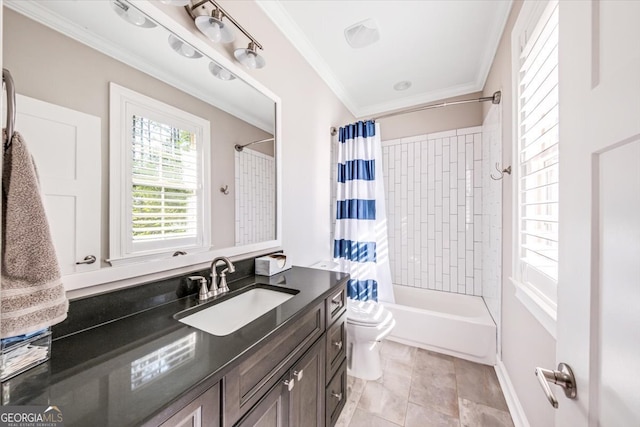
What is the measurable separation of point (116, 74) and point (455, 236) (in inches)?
114

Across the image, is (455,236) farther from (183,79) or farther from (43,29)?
(43,29)

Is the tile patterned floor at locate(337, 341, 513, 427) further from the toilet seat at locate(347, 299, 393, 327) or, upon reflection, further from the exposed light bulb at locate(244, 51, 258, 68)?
the exposed light bulb at locate(244, 51, 258, 68)

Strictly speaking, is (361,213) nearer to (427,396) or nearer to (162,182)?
(427,396)

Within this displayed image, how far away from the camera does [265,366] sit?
0.77 metres

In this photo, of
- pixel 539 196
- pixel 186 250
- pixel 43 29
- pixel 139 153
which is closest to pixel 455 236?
pixel 539 196

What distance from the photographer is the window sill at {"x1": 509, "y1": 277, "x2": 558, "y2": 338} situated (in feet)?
3.15

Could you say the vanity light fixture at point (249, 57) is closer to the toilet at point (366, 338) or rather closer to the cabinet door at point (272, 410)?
the cabinet door at point (272, 410)

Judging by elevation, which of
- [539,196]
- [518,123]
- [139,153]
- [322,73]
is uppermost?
[322,73]

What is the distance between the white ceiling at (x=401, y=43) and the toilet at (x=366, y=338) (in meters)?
1.95

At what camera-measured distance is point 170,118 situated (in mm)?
1028

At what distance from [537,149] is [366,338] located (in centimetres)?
150

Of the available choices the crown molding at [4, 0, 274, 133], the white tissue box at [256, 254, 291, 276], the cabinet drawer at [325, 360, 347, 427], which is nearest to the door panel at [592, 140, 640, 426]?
the cabinet drawer at [325, 360, 347, 427]

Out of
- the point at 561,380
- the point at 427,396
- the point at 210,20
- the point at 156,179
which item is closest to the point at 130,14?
the point at 210,20

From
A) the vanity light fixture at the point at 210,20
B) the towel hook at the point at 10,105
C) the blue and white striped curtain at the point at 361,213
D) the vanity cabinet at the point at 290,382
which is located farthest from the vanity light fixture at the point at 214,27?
the blue and white striped curtain at the point at 361,213
